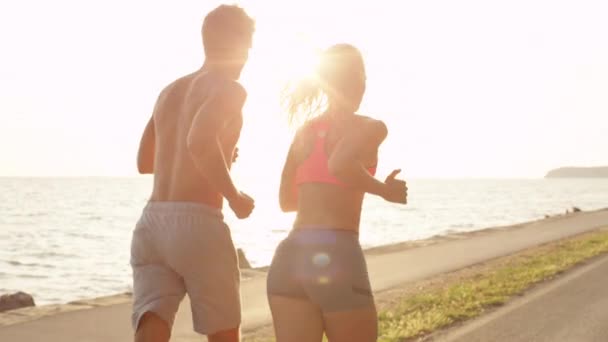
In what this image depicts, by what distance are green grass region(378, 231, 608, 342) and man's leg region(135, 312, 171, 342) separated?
490 centimetres

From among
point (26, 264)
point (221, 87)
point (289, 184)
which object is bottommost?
point (26, 264)

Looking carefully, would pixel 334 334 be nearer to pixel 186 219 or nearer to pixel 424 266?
pixel 186 219

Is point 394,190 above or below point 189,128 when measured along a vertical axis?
below

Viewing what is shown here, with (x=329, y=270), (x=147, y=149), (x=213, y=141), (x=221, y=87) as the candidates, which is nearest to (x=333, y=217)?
(x=329, y=270)

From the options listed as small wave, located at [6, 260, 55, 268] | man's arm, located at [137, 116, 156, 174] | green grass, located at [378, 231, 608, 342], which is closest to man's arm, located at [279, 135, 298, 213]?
man's arm, located at [137, 116, 156, 174]

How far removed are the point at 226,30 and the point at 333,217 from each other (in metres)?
0.90

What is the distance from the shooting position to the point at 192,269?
339 centimetres

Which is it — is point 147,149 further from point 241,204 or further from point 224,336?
point 224,336

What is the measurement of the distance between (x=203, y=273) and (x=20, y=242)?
41507 mm

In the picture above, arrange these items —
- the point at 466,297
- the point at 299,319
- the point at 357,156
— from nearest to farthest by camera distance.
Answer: the point at 357,156, the point at 299,319, the point at 466,297

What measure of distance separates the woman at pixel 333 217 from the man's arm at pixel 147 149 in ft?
2.58

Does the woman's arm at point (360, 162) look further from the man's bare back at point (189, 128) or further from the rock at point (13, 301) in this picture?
the rock at point (13, 301)

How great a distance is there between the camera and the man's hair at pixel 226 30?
11.3ft

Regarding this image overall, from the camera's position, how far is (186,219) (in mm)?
3398
